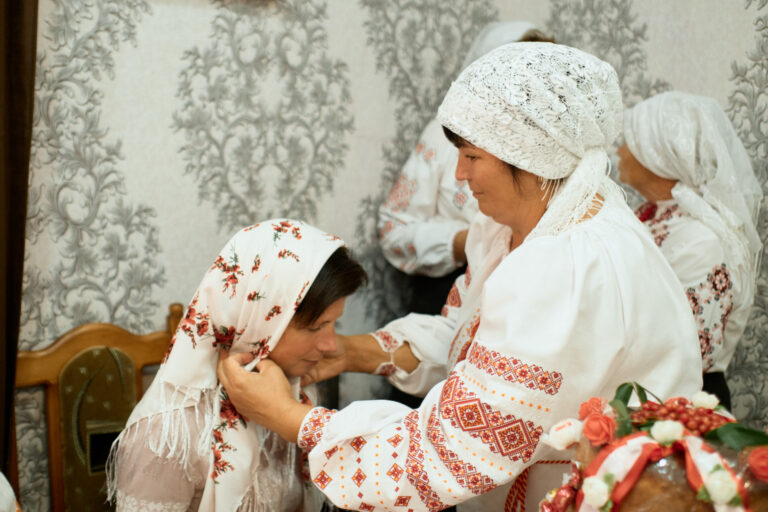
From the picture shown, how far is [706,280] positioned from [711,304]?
7 centimetres

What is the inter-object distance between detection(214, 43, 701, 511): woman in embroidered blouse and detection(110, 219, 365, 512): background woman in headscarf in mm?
86

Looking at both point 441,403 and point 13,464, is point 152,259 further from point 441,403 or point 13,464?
point 441,403

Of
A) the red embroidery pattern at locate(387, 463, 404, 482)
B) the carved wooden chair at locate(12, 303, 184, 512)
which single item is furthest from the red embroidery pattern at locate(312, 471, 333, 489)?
the carved wooden chair at locate(12, 303, 184, 512)

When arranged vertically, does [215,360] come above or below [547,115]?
below

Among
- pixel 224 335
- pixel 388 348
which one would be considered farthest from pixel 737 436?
pixel 388 348

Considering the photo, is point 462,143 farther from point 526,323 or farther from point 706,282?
point 706,282

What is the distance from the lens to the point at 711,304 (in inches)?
79.9

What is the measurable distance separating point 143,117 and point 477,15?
56.5 inches

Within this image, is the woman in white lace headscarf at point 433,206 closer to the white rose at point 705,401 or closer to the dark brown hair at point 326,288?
the dark brown hair at point 326,288

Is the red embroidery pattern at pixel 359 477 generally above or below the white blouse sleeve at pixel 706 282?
below

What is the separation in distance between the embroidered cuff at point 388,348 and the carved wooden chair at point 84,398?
743 mm

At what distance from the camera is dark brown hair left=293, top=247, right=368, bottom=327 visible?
1.46 m

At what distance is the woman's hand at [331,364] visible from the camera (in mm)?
1638

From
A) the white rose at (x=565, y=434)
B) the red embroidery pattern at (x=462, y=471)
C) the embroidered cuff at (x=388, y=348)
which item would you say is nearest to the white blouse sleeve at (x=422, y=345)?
the embroidered cuff at (x=388, y=348)
